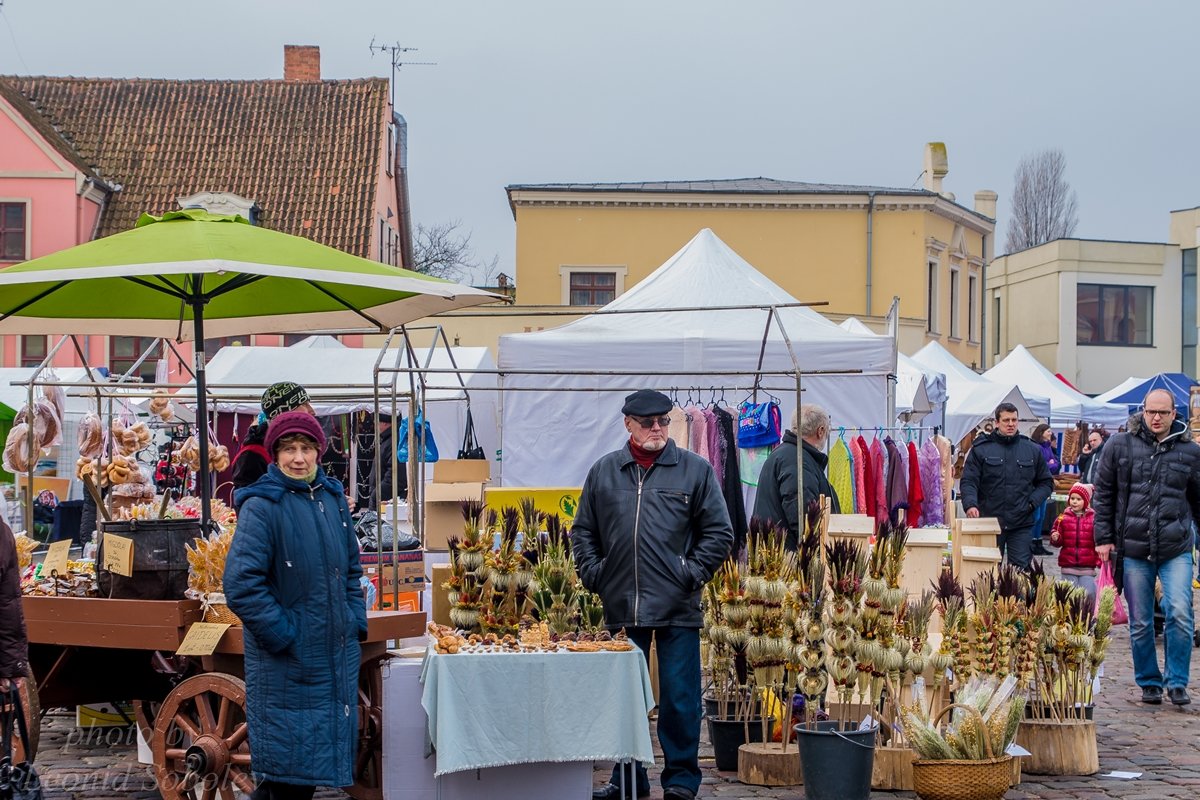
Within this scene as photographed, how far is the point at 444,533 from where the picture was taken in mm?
11352

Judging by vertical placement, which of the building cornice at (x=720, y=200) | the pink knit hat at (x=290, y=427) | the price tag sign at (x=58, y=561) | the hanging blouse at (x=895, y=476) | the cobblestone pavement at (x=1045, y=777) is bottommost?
the cobblestone pavement at (x=1045, y=777)

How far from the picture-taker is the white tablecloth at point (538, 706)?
6.39 metres

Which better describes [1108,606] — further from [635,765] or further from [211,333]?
[211,333]

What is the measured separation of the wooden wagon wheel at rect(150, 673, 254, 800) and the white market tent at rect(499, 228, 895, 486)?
680cm

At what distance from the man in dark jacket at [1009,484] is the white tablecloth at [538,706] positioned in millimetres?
5982

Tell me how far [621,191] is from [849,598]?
3336 cm

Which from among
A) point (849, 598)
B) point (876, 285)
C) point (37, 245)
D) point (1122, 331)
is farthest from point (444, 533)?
point (1122, 331)

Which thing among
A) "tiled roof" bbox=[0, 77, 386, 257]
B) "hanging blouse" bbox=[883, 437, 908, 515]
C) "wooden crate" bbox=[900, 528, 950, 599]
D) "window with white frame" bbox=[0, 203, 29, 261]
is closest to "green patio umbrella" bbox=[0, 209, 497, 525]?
"wooden crate" bbox=[900, 528, 950, 599]

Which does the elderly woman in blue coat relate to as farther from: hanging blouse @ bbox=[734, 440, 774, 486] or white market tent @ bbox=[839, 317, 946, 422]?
white market tent @ bbox=[839, 317, 946, 422]

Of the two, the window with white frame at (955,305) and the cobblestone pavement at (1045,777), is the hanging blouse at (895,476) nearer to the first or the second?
the cobblestone pavement at (1045,777)

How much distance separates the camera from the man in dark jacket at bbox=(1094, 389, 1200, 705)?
30.5ft

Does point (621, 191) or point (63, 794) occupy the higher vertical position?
point (621, 191)

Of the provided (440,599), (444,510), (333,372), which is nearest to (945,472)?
(444,510)

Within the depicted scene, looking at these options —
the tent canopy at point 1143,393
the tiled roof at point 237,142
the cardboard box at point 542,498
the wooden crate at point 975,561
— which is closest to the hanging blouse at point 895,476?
the cardboard box at point 542,498
